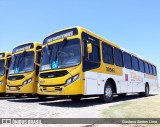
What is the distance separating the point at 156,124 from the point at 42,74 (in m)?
5.83

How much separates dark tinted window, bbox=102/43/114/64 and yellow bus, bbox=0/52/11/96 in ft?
21.7

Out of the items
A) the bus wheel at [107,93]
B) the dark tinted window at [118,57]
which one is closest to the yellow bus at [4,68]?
the bus wheel at [107,93]

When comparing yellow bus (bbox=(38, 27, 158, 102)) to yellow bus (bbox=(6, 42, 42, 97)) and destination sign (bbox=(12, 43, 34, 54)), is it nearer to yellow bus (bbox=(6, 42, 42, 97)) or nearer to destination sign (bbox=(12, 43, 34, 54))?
yellow bus (bbox=(6, 42, 42, 97))

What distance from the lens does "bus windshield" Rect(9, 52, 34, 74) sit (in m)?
12.1

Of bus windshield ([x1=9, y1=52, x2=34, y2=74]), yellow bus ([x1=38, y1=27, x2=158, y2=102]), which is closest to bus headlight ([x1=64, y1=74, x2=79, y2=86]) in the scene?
yellow bus ([x1=38, y1=27, x2=158, y2=102])

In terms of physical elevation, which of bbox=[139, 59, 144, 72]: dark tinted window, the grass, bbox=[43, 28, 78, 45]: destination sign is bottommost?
the grass

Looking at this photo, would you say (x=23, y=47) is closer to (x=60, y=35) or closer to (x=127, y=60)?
(x=60, y=35)

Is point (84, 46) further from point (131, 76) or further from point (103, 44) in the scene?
point (131, 76)

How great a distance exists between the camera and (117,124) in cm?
562

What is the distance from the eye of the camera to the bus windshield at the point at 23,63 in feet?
39.7

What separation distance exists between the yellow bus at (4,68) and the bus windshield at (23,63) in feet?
5.73

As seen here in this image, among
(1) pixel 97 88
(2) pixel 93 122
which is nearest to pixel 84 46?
(1) pixel 97 88

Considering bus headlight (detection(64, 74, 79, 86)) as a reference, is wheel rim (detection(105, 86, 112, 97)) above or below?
below

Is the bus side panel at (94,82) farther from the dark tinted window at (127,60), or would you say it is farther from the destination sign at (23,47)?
the destination sign at (23,47)
